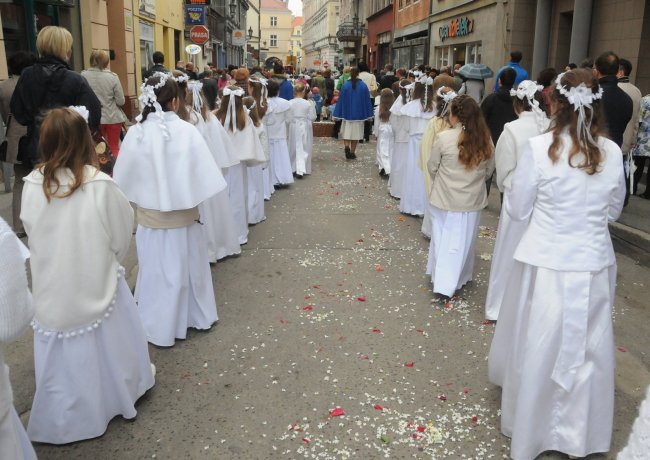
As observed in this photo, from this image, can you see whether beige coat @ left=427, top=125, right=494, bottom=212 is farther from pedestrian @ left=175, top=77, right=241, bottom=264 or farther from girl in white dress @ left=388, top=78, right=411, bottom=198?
girl in white dress @ left=388, top=78, right=411, bottom=198

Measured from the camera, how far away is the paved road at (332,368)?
341cm

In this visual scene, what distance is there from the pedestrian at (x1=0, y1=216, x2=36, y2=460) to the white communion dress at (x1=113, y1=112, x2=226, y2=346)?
2067 mm

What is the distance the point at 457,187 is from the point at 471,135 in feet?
1.56

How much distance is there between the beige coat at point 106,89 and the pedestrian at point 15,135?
1.96 metres

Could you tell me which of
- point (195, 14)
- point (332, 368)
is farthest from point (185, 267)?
point (195, 14)

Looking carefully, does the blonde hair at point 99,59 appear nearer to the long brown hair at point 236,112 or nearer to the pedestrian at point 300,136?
the long brown hair at point 236,112

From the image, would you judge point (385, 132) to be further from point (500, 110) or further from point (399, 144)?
point (500, 110)

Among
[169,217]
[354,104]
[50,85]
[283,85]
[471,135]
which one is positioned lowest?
[169,217]

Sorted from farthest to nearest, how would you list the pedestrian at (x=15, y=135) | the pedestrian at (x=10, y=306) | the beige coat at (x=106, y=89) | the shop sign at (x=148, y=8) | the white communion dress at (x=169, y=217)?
1. the shop sign at (x=148, y=8)
2. the beige coat at (x=106, y=89)
3. the pedestrian at (x=15, y=135)
4. the white communion dress at (x=169, y=217)
5. the pedestrian at (x=10, y=306)

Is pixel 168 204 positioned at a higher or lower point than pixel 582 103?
lower

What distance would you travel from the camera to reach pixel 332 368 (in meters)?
4.23

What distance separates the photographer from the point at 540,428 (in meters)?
3.19

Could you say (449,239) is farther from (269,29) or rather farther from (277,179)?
(269,29)

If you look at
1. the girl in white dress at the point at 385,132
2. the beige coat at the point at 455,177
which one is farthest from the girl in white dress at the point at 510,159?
the girl in white dress at the point at 385,132
